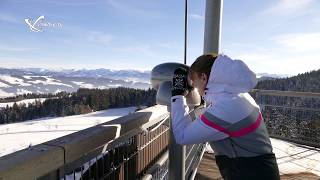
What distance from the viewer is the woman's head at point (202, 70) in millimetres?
1921

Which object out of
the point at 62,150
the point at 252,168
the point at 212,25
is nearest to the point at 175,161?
the point at 252,168

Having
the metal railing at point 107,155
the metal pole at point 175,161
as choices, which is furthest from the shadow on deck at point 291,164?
the metal pole at point 175,161

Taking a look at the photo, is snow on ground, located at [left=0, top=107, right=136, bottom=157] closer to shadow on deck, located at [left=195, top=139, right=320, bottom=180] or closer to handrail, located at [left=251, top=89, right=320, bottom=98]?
handrail, located at [left=251, top=89, right=320, bottom=98]

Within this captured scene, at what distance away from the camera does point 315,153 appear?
20.9 feet

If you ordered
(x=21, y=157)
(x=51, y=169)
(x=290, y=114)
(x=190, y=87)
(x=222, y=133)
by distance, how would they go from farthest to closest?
1. (x=290, y=114)
2. (x=190, y=87)
3. (x=222, y=133)
4. (x=51, y=169)
5. (x=21, y=157)

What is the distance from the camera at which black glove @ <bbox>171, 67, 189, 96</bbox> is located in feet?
6.66

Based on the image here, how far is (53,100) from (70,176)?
118844 mm

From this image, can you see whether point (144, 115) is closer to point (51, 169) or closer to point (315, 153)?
point (51, 169)

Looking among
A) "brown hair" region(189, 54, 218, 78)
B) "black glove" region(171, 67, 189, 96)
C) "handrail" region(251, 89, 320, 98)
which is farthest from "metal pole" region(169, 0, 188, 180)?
"handrail" region(251, 89, 320, 98)

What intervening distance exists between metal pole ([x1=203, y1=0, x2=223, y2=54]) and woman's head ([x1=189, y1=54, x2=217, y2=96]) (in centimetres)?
259

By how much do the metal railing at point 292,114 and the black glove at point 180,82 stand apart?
16.2 feet

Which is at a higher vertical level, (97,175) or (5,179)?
(5,179)

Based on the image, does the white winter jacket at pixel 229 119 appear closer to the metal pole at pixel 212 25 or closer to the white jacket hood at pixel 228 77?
the white jacket hood at pixel 228 77

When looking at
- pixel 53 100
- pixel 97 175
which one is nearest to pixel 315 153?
pixel 97 175
